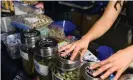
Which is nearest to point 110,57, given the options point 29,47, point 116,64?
point 116,64

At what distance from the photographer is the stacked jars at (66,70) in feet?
2.29

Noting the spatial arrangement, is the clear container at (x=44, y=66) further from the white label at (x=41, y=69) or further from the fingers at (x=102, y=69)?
the fingers at (x=102, y=69)

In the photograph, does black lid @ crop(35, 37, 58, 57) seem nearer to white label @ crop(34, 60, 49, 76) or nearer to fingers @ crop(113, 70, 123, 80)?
white label @ crop(34, 60, 49, 76)

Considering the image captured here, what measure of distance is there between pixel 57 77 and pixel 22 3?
2.42 ft

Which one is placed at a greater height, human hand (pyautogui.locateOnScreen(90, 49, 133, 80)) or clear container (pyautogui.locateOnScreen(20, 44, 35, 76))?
human hand (pyautogui.locateOnScreen(90, 49, 133, 80))

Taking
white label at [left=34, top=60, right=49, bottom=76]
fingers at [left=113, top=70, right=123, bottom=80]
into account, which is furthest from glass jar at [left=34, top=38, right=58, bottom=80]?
fingers at [left=113, top=70, right=123, bottom=80]

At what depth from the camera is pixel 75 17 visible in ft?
7.83

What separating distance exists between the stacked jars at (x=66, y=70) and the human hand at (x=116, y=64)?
0.17 feet

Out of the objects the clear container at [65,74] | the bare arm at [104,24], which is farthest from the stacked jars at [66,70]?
the bare arm at [104,24]

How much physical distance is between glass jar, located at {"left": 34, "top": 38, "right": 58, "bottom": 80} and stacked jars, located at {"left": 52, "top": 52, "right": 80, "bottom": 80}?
5 centimetres

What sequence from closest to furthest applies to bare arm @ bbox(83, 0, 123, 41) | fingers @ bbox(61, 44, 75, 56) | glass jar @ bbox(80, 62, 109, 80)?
glass jar @ bbox(80, 62, 109, 80), fingers @ bbox(61, 44, 75, 56), bare arm @ bbox(83, 0, 123, 41)

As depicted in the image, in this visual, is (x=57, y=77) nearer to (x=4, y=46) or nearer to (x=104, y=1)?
(x=4, y=46)

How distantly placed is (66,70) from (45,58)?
4.6 inches

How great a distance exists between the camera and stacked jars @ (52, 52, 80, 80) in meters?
0.70
